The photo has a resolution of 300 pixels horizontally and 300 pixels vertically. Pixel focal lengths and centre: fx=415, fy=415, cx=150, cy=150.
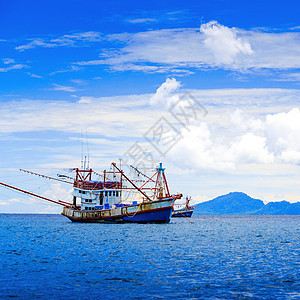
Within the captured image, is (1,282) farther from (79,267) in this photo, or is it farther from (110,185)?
(110,185)

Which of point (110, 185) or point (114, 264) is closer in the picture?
point (114, 264)

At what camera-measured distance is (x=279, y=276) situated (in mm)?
30703

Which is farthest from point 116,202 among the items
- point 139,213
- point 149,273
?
point 149,273

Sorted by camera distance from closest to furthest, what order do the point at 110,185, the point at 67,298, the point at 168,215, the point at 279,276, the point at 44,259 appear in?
1. the point at 67,298
2. the point at 279,276
3. the point at 44,259
4. the point at 168,215
5. the point at 110,185

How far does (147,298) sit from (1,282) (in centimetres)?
1061

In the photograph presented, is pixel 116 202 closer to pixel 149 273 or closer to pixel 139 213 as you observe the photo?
pixel 139 213

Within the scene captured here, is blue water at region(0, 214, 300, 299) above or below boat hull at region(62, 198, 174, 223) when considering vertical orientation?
below

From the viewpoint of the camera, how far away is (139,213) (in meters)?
94.9

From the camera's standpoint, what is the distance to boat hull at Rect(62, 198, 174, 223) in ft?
308

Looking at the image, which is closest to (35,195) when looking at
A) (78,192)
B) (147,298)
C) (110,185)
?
(78,192)

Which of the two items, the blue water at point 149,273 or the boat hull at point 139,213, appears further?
the boat hull at point 139,213

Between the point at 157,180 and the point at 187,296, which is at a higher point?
the point at 157,180

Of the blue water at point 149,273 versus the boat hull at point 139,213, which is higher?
the boat hull at point 139,213

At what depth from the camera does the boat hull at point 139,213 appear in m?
93.9
